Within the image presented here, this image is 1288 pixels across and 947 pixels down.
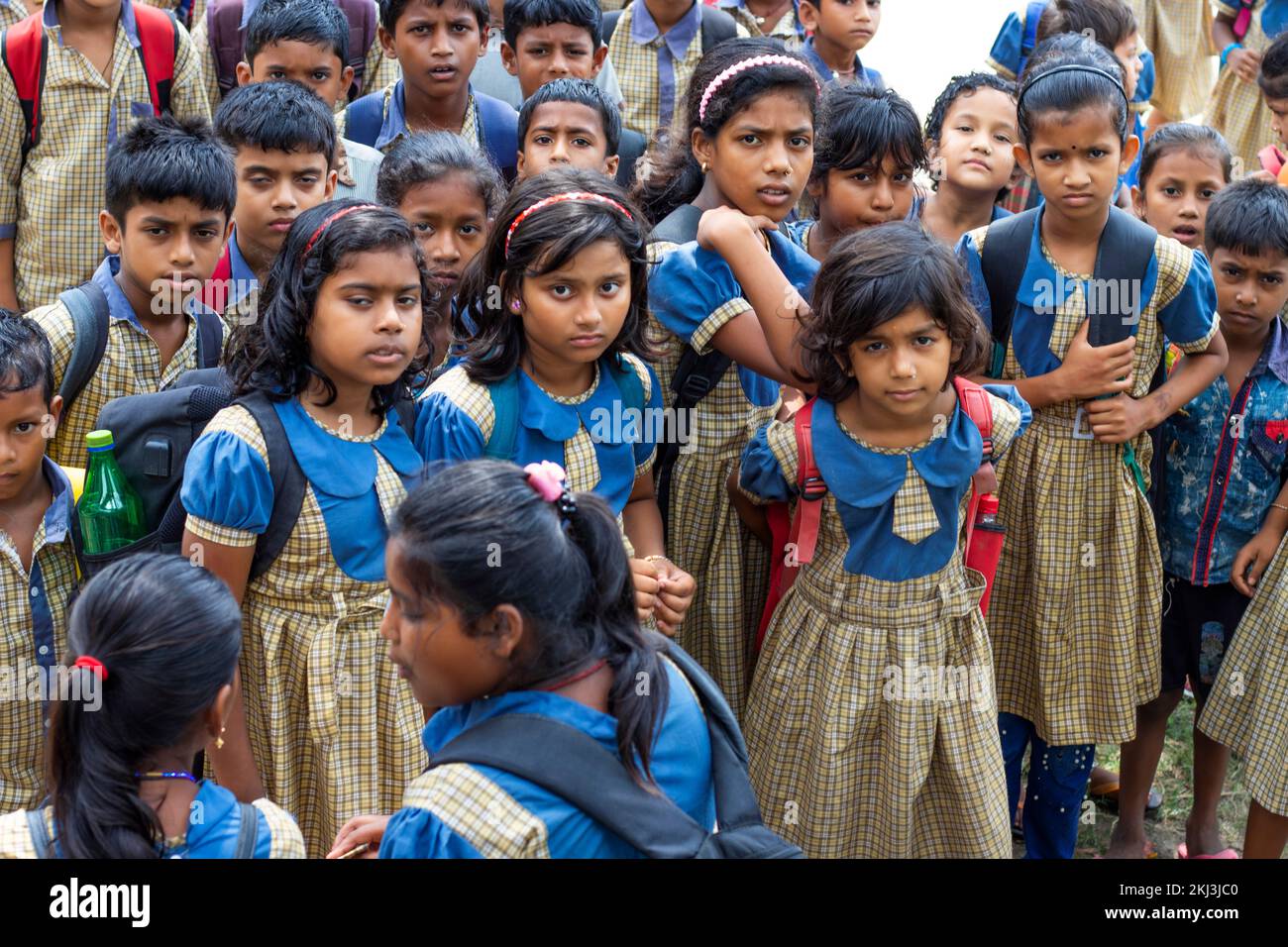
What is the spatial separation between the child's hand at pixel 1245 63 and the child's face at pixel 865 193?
3.31 metres

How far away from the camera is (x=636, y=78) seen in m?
5.07

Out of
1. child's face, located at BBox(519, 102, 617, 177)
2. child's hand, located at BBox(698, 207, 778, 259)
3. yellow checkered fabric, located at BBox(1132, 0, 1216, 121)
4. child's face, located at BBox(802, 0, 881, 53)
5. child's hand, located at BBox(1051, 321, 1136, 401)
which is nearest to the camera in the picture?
child's hand, located at BBox(698, 207, 778, 259)

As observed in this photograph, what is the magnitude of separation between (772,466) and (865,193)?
1.01 meters

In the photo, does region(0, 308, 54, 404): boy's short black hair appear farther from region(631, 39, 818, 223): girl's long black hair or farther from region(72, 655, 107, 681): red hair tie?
region(631, 39, 818, 223): girl's long black hair

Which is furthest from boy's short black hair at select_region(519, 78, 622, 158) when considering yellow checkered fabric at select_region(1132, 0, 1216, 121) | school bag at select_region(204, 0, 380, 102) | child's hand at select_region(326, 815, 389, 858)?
yellow checkered fabric at select_region(1132, 0, 1216, 121)

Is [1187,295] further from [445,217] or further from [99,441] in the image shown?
[99,441]

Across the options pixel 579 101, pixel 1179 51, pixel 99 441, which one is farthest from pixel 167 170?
pixel 1179 51

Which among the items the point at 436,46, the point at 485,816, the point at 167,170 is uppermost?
the point at 436,46

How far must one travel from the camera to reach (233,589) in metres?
2.58

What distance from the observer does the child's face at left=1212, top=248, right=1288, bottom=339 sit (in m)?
3.46

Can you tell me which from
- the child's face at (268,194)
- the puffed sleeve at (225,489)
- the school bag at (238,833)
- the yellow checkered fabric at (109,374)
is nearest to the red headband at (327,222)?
the puffed sleeve at (225,489)

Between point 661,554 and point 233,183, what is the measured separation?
4.43ft

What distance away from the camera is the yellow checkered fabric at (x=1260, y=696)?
3297 mm

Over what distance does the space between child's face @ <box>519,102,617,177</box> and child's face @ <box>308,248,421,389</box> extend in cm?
117
